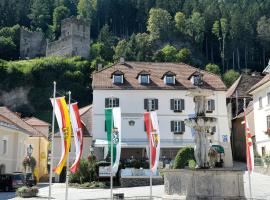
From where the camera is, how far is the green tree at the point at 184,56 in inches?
4679

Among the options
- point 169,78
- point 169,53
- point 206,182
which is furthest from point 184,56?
point 206,182

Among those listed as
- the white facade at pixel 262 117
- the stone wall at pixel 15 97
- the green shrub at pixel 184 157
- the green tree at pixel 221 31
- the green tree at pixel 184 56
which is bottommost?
the green shrub at pixel 184 157

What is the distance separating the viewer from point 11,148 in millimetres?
44156

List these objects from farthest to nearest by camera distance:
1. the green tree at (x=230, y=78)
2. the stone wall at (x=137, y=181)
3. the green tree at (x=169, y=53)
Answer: the green tree at (x=169, y=53) < the green tree at (x=230, y=78) < the stone wall at (x=137, y=181)

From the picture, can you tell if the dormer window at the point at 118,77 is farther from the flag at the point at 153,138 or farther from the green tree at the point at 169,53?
the green tree at the point at 169,53

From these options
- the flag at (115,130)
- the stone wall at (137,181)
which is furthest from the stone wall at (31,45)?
the flag at (115,130)

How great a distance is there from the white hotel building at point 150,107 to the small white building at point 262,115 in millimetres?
3092

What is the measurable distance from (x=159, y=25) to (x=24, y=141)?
88.2 meters

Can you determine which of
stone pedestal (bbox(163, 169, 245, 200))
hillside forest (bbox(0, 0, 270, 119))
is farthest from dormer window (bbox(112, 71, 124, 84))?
hillside forest (bbox(0, 0, 270, 119))

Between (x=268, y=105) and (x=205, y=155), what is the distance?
24.5 metres

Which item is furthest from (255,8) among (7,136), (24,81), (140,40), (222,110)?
(7,136)

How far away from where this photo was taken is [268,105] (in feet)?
145

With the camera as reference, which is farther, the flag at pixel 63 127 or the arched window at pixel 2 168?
the arched window at pixel 2 168

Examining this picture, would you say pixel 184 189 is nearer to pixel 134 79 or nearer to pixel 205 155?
pixel 205 155
